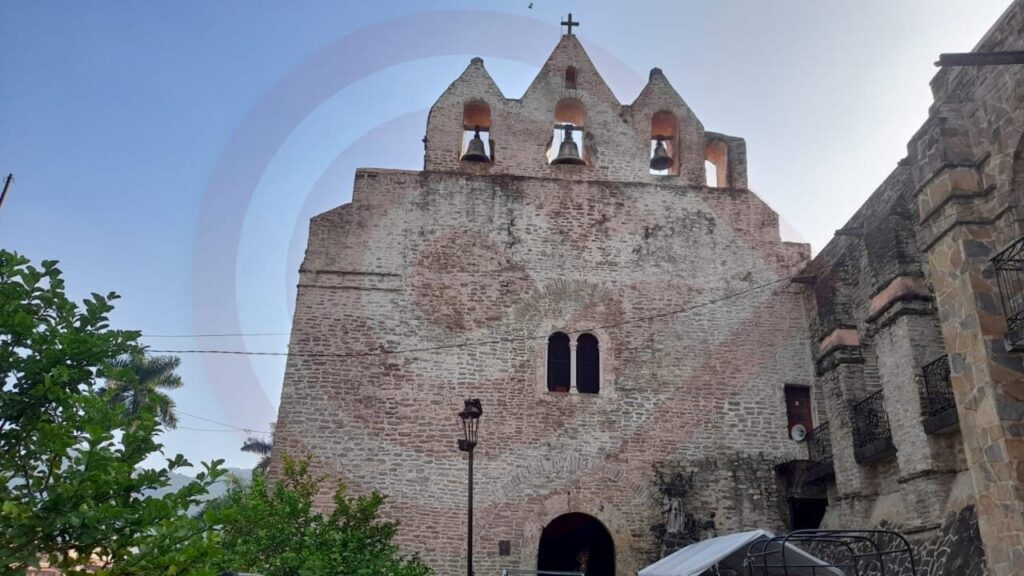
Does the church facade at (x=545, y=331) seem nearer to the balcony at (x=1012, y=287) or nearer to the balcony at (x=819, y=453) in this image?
the balcony at (x=819, y=453)

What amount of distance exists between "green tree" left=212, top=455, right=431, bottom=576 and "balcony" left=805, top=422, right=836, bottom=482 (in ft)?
23.0

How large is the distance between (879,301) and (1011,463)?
469 cm

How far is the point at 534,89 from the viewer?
16.5m

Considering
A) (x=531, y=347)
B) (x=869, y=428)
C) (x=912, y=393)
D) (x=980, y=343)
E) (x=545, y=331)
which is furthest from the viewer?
(x=545, y=331)

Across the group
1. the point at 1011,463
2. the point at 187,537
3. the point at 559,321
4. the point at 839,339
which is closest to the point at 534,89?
the point at 559,321

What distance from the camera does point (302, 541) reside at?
9.91m

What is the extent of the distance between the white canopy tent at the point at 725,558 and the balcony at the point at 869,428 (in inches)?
115

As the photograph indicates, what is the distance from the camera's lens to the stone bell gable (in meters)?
15.8

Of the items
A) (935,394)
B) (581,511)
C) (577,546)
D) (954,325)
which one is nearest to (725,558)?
(935,394)

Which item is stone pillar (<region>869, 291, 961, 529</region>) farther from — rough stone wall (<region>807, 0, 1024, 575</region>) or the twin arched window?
the twin arched window

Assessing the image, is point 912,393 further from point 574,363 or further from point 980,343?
point 574,363

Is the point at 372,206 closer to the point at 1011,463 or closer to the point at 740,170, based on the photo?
the point at 740,170

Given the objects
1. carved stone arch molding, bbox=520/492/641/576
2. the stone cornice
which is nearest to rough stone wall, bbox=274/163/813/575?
carved stone arch molding, bbox=520/492/641/576

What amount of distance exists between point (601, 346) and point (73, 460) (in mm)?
11300
